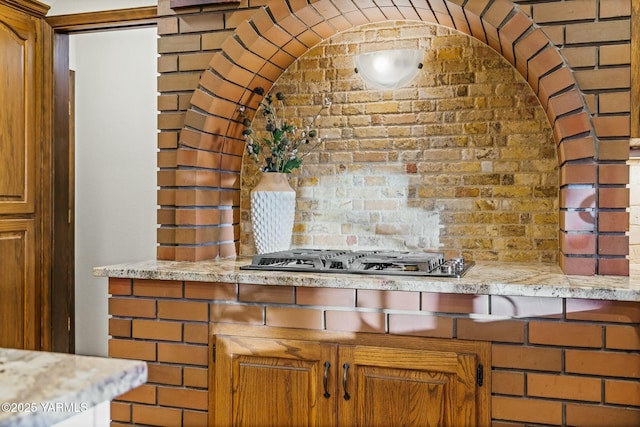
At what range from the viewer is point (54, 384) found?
784mm

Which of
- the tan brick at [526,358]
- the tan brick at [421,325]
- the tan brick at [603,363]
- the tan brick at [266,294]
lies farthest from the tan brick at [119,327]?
the tan brick at [603,363]

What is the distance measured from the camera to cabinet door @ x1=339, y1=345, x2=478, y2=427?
6.42ft

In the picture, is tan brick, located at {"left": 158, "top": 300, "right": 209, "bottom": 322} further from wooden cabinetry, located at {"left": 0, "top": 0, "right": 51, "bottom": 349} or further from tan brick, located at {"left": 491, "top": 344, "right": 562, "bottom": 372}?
wooden cabinetry, located at {"left": 0, "top": 0, "right": 51, "bottom": 349}

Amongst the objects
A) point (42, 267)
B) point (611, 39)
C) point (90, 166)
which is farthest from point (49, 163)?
point (611, 39)

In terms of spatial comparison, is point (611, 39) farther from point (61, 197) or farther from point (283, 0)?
point (61, 197)

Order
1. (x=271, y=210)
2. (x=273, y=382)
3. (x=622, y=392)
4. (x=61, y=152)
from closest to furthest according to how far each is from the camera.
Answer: (x=622, y=392), (x=273, y=382), (x=271, y=210), (x=61, y=152)

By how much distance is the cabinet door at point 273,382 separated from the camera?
82.4 inches

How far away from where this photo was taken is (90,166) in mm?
4438

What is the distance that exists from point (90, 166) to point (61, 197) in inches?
46.8

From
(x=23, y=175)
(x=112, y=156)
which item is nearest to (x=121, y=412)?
(x=23, y=175)

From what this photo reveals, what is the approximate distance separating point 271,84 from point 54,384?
7.45 feet

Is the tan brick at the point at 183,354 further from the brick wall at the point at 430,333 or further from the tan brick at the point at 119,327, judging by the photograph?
the tan brick at the point at 119,327

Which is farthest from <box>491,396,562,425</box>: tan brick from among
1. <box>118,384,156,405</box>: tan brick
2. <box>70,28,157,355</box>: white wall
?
<box>70,28,157,355</box>: white wall

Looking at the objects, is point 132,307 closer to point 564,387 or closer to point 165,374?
point 165,374
